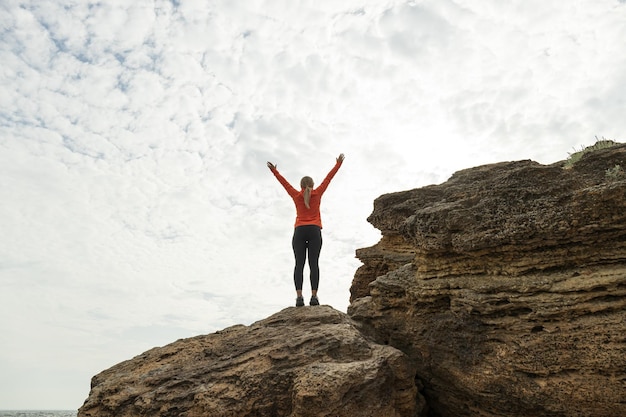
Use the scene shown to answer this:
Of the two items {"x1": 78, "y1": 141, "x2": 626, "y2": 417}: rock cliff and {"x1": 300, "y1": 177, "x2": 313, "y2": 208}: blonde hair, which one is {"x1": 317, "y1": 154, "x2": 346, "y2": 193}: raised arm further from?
{"x1": 78, "y1": 141, "x2": 626, "y2": 417}: rock cliff

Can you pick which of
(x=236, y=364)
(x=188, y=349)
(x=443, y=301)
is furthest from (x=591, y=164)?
(x=188, y=349)

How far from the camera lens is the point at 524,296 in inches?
393

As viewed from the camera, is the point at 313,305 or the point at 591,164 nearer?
the point at 591,164

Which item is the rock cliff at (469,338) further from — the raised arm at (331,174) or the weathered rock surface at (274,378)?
the raised arm at (331,174)

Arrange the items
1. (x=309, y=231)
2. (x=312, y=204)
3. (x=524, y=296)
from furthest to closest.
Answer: (x=312, y=204) < (x=309, y=231) < (x=524, y=296)

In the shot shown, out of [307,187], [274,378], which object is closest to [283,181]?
[307,187]

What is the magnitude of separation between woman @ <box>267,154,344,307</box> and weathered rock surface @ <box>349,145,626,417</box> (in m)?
2.65

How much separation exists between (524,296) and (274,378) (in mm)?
6032

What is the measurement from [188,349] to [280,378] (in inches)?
149

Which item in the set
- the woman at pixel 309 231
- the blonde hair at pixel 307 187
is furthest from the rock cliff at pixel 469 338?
the blonde hair at pixel 307 187

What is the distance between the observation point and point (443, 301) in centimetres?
1185

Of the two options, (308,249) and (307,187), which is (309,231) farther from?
(307,187)

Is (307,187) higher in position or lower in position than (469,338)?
higher

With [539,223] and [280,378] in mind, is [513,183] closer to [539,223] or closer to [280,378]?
[539,223]
